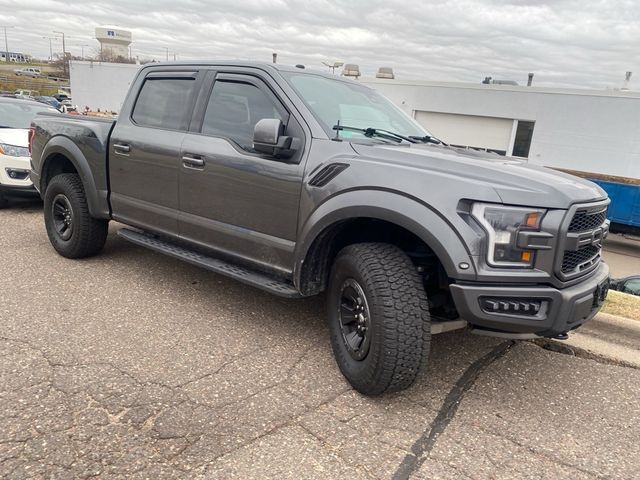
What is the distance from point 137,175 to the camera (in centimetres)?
453

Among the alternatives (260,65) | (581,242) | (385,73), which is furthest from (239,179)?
(385,73)

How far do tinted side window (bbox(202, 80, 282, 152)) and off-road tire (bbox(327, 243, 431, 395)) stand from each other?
1.30 metres

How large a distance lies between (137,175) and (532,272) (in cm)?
336

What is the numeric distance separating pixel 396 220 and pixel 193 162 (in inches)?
74.2

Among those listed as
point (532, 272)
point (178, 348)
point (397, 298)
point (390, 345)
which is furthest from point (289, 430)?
point (532, 272)

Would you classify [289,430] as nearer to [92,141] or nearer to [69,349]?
[69,349]

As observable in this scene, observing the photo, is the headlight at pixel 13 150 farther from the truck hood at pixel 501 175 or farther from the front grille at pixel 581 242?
the front grille at pixel 581 242

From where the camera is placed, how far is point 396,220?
285 cm

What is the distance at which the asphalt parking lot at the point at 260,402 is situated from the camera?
2.50 metres

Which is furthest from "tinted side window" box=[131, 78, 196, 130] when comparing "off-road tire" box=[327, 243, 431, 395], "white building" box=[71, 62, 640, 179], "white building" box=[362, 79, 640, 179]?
"white building" box=[71, 62, 640, 179]

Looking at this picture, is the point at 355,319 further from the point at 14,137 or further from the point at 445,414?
the point at 14,137

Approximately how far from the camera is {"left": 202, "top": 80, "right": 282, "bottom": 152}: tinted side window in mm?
3771

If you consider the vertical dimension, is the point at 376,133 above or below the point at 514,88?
below

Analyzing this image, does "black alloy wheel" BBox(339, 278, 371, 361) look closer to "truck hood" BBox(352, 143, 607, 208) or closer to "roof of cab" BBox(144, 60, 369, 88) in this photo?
"truck hood" BBox(352, 143, 607, 208)
